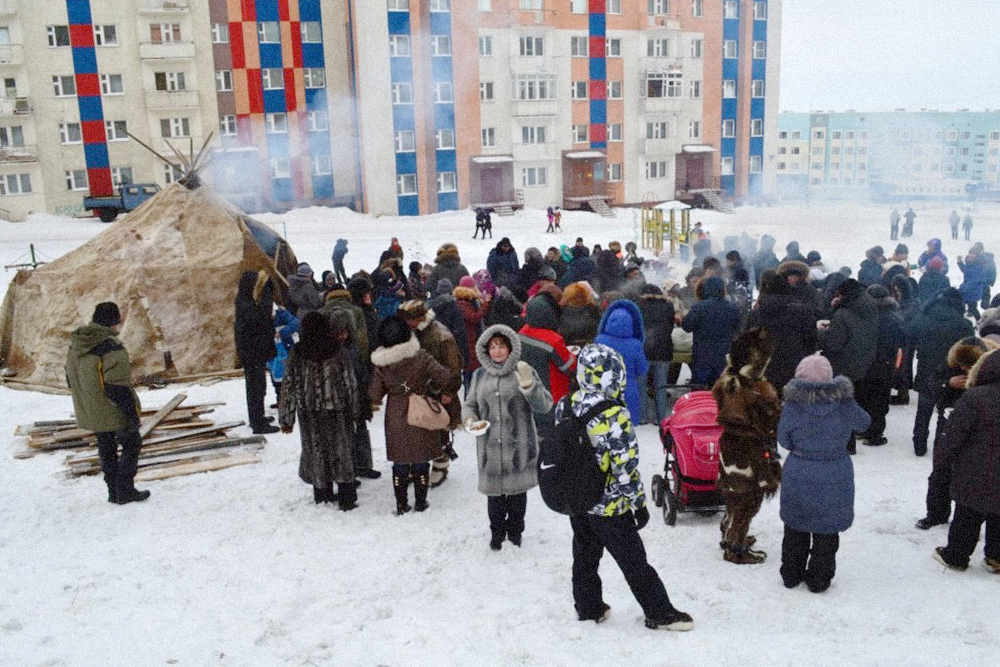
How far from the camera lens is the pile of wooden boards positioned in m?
8.00

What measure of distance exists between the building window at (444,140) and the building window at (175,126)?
12.7 m

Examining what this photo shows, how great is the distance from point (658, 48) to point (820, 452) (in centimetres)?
4503

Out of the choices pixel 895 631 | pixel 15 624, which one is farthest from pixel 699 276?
pixel 15 624

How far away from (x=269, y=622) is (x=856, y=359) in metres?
5.87

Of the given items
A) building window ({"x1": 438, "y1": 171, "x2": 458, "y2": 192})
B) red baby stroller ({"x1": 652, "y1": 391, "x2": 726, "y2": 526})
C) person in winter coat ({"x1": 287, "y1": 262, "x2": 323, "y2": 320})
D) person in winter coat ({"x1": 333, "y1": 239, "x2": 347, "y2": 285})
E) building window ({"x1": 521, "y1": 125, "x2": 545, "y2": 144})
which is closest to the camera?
red baby stroller ({"x1": 652, "y1": 391, "x2": 726, "y2": 526})

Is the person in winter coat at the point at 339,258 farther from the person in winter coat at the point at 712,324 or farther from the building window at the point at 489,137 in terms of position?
the building window at the point at 489,137

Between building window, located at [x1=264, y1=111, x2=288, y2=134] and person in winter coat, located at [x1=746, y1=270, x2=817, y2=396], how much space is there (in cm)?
3831

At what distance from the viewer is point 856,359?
307 inches

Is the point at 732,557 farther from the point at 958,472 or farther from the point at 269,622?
the point at 269,622

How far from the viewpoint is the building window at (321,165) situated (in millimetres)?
42344

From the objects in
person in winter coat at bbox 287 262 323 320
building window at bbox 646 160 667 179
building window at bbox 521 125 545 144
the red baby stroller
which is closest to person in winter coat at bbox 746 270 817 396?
the red baby stroller

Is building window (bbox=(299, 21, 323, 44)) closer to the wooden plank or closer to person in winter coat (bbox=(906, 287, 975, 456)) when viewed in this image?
the wooden plank

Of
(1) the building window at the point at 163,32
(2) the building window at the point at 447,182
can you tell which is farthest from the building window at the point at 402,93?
(1) the building window at the point at 163,32

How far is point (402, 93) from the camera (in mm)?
41312
